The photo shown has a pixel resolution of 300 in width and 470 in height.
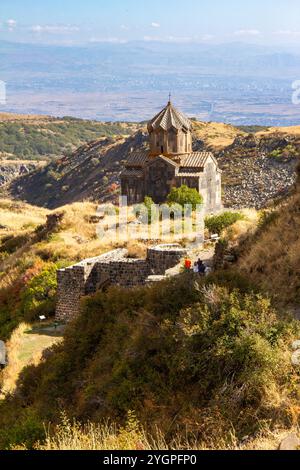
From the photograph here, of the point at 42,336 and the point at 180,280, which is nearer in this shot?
the point at 180,280

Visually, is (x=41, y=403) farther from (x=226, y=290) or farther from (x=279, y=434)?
(x=279, y=434)

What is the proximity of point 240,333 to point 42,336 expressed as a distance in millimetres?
7896

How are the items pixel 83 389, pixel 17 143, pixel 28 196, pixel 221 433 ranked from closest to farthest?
pixel 221 433
pixel 83 389
pixel 28 196
pixel 17 143

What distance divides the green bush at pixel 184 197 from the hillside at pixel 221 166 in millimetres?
3371

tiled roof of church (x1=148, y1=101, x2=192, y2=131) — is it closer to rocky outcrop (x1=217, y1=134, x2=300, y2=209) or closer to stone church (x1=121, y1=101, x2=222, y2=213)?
stone church (x1=121, y1=101, x2=222, y2=213)

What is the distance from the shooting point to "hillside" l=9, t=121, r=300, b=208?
46.6 meters

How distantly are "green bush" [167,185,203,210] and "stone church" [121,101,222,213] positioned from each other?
3068mm

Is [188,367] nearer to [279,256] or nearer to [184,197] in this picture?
[279,256]

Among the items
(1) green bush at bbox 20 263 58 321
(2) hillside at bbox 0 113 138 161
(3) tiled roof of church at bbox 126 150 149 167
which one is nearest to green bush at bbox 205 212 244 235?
(1) green bush at bbox 20 263 58 321

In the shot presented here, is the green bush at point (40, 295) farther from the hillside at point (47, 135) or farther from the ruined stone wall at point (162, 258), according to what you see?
the hillside at point (47, 135)

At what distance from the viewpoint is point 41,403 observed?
10078 millimetres

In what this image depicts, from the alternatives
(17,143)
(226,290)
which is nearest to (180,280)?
(226,290)

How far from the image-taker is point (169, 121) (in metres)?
34.0

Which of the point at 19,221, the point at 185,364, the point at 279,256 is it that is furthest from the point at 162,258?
the point at 19,221
